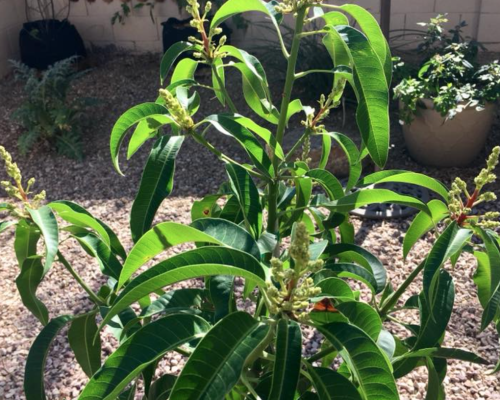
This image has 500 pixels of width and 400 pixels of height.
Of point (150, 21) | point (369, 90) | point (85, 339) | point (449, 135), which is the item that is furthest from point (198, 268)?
point (150, 21)

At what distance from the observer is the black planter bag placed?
18.0 feet

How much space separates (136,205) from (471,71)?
10.9ft

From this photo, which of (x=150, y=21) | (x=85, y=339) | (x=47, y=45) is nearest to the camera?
(x=85, y=339)

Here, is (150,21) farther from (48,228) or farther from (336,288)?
(336,288)

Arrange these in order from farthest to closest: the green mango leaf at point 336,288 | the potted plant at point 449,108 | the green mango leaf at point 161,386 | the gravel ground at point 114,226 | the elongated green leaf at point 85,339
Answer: the potted plant at point 449,108, the gravel ground at point 114,226, the green mango leaf at point 161,386, the elongated green leaf at point 85,339, the green mango leaf at point 336,288

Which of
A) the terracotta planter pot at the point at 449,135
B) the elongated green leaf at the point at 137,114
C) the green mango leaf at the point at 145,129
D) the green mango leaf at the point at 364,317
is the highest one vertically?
the elongated green leaf at the point at 137,114

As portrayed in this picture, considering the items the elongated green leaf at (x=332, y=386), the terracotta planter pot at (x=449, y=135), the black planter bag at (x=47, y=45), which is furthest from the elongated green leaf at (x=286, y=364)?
the black planter bag at (x=47, y=45)

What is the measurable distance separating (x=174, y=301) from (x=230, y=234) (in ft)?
0.92

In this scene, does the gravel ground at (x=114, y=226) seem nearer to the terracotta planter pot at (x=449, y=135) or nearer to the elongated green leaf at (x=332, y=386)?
the terracotta planter pot at (x=449, y=135)

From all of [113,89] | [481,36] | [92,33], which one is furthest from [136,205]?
[92,33]

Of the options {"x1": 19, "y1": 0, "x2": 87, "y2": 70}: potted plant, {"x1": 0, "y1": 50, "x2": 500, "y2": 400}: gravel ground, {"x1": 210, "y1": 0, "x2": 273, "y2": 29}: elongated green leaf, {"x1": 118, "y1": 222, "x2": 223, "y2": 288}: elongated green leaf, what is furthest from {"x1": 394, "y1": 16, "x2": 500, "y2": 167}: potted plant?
{"x1": 19, "y1": 0, "x2": 87, "y2": 70}: potted plant

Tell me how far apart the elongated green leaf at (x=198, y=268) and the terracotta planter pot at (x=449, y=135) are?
3.08m

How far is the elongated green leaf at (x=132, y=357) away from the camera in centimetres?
89

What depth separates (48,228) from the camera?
110 cm
